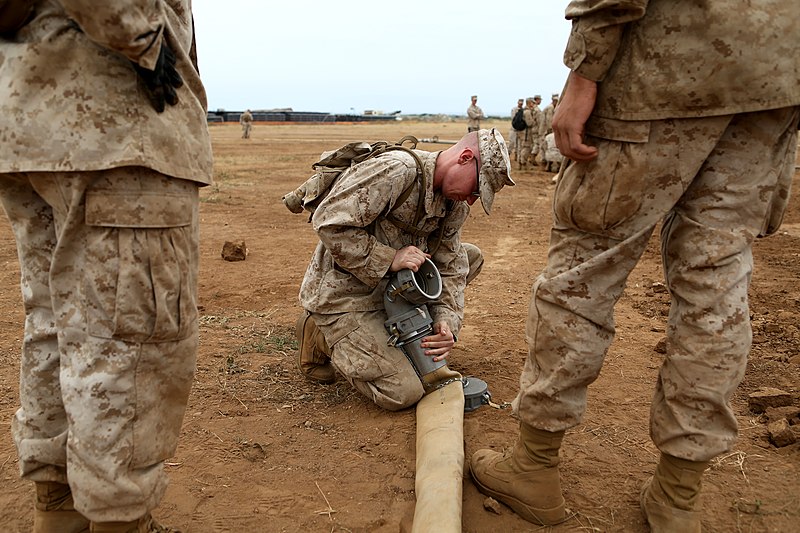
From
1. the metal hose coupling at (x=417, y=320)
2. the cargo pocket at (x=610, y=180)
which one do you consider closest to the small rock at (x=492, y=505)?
the metal hose coupling at (x=417, y=320)

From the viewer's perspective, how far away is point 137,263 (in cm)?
179

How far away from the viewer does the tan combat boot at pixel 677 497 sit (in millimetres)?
2195

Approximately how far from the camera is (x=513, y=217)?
30.6 ft

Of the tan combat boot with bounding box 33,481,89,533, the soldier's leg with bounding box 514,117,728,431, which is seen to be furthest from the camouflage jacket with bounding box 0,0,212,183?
the soldier's leg with bounding box 514,117,728,431

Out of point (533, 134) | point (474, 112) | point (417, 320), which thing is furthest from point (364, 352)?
point (474, 112)

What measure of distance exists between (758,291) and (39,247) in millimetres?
4959

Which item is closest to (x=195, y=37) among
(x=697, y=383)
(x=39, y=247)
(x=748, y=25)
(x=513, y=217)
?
(x=39, y=247)

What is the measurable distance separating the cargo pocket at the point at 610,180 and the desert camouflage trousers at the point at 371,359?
1.41 metres

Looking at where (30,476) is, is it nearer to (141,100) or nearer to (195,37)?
(141,100)

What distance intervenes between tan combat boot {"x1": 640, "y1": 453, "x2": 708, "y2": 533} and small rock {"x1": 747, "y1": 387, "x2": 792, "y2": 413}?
1.15 metres

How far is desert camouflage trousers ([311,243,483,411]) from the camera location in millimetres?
3260

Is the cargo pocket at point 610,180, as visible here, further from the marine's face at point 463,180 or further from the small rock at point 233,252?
the small rock at point 233,252

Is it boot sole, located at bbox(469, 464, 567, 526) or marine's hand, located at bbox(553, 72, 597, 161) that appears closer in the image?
marine's hand, located at bbox(553, 72, 597, 161)

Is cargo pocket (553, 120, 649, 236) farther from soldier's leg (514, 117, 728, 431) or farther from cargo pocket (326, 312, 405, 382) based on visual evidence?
cargo pocket (326, 312, 405, 382)
